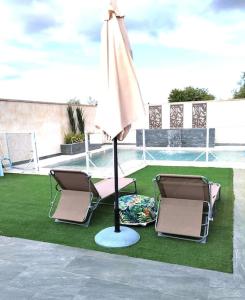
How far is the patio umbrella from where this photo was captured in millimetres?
3473

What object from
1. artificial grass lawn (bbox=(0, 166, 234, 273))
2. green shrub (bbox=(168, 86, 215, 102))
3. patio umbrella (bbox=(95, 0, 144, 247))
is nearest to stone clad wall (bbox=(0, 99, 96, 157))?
artificial grass lawn (bbox=(0, 166, 234, 273))

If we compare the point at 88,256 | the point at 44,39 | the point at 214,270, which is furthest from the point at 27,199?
the point at 44,39

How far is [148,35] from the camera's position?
11.7 m

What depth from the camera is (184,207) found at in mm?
4035

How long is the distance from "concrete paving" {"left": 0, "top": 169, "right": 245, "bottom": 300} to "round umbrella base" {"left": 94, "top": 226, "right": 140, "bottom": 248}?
26 cm

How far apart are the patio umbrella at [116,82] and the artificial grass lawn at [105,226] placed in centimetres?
156

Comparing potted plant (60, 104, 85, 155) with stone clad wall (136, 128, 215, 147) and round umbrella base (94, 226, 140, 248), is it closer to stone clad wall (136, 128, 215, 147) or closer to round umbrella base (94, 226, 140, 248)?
stone clad wall (136, 128, 215, 147)

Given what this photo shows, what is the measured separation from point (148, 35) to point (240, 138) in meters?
8.32

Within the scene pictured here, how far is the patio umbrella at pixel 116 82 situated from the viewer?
11.4ft

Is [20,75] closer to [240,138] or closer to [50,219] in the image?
[240,138]

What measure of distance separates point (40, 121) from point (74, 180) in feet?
30.5

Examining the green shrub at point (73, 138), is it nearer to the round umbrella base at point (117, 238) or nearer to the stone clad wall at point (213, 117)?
the stone clad wall at point (213, 117)

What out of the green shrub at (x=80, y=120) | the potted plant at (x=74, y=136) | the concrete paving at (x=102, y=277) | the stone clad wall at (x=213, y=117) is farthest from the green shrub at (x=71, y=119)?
the concrete paving at (x=102, y=277)

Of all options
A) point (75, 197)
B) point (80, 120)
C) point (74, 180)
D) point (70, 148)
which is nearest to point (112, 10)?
point (74, 180)
